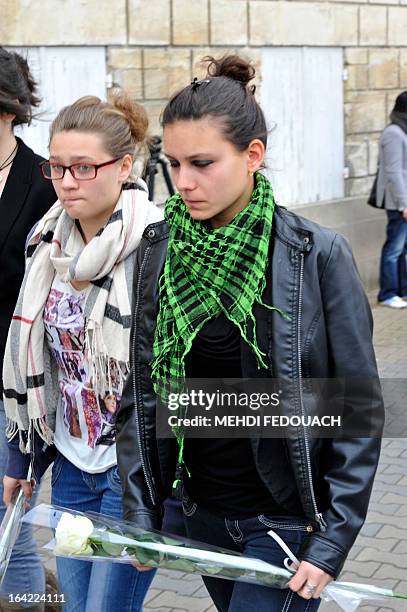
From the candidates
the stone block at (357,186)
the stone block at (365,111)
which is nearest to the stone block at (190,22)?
the stone block at (365,111)

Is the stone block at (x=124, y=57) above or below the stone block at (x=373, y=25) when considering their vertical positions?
below

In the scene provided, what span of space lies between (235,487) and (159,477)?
21 centimetres

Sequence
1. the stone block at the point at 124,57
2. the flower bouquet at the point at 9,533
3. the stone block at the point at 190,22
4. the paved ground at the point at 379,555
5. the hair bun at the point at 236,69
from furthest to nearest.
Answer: the stone block at the point at 190,22
the stone block at the point at 124,57
the paved ground at the point at 379,555
the flower bouquet at the point at 9,533
the hair bun at the point at 236,69

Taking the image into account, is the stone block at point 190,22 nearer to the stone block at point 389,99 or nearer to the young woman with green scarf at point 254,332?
the stone block at point 389,99

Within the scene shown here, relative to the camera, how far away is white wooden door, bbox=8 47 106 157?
843 centimetres

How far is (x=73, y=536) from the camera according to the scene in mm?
2656

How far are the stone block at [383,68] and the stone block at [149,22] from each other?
3733 millimetres

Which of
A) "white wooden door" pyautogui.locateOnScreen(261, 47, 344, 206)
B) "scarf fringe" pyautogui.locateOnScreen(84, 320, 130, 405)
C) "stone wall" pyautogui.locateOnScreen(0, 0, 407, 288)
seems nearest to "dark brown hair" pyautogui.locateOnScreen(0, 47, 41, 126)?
"scarf fringe" pyautogui.locateOnScreen(84, 320, 130, 405)

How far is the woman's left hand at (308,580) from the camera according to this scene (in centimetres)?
251

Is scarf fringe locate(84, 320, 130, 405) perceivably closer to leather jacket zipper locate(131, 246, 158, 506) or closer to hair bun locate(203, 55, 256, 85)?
leather jacket zipper locate(131, 246, 158, 506)

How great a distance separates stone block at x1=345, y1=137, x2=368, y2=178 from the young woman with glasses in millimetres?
9423

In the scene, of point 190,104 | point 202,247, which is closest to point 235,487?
point 202,247

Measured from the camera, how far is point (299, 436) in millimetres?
2557

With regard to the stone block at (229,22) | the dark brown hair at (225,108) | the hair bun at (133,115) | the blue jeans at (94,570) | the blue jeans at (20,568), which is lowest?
the blue jeans at (20,568)
